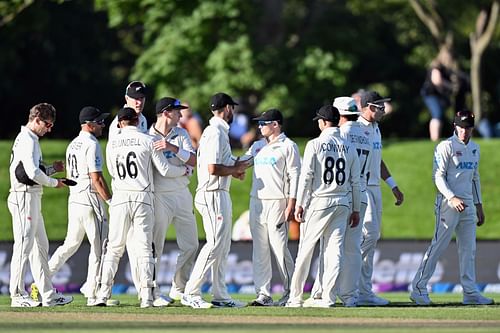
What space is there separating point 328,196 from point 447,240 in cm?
210

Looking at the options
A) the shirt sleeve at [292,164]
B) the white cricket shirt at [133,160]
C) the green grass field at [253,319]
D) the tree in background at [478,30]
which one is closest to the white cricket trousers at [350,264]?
the green grass field at [253,319]

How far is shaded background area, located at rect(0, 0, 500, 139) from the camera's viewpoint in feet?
113

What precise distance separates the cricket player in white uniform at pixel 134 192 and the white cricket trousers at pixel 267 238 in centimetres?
133

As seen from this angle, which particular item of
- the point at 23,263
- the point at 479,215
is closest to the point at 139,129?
the point at 23,263

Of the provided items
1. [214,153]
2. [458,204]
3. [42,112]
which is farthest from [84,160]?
[458,204]

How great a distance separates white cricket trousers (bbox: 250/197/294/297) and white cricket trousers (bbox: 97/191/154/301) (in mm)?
1436

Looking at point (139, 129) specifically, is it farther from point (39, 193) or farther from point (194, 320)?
point (194, 320)

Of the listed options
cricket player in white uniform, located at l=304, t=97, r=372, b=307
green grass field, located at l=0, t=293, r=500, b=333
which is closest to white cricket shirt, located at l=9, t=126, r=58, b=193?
green grass field, located at l=0, t=293, r=500, b=333

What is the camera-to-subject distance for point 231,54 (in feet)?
111

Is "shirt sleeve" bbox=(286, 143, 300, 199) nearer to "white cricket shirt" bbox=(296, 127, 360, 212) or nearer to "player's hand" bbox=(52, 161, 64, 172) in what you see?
"white cricket shirt" bbox=(296, 127, 360, 212)

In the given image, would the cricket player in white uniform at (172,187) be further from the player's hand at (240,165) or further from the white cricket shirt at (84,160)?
the white cricket shirt at (84,160)

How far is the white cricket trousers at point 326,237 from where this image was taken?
16828 mm

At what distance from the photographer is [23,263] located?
16.9m

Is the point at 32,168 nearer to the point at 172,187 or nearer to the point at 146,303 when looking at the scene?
the point at 172,187
